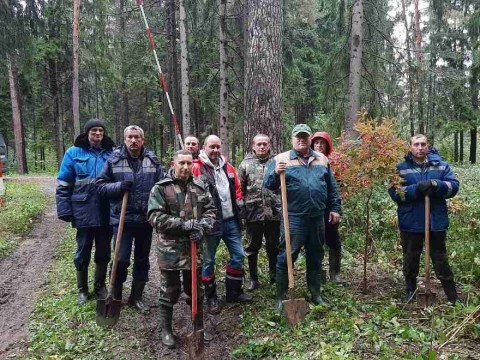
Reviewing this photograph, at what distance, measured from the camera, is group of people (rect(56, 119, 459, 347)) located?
4438 millimetres

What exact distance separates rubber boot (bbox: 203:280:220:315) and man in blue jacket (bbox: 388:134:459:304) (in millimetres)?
2381

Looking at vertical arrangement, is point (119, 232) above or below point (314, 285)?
above

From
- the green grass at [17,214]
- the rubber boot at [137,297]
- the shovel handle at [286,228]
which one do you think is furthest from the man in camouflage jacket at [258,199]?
the green grass at [17,214]

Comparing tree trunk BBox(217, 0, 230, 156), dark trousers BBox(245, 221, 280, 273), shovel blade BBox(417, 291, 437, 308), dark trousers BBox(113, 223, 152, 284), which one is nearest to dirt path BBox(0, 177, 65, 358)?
dark trousers BBox(113, 223, 152, 284)

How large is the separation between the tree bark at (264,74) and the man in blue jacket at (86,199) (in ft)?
8.28

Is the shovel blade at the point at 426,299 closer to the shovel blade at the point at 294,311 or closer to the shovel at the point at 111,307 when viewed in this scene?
the shovel blade at the point at 294,311

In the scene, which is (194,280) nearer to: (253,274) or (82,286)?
(253,274)

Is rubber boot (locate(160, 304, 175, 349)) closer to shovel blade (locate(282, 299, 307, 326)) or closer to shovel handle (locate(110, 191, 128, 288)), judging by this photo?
shovel handle (locate(110, 191, 128, 288))

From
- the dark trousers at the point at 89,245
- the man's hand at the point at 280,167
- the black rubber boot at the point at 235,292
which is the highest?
the man's hand at the point at 280,167

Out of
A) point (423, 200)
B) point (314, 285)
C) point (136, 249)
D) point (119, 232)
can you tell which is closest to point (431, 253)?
point (423, 200)

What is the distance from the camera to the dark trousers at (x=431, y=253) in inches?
199

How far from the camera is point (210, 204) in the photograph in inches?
181

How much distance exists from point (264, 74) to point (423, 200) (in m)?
3.31

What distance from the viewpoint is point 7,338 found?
4.71m
